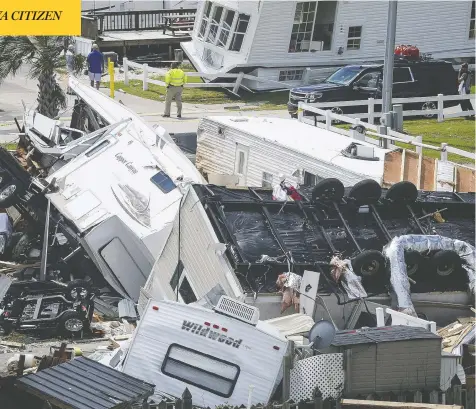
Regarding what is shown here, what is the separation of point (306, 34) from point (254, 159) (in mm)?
14107

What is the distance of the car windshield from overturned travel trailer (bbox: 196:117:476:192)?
7.02 meters

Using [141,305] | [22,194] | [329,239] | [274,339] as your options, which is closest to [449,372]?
[274,339]

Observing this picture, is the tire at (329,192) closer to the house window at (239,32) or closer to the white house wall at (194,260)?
the white house wall at (194,260)

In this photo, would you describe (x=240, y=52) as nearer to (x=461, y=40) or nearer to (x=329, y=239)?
(x=461, y=40)

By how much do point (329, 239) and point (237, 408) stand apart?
14.3ft

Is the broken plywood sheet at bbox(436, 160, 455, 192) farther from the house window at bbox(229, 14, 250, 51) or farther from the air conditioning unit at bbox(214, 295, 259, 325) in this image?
the house window at bbox(229, 14, 250, 51)

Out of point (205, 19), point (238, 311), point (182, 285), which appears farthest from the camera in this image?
point (205, 19)

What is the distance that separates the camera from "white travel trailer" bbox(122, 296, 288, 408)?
39.2ft

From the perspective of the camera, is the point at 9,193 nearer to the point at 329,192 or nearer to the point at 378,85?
the point at 329,192

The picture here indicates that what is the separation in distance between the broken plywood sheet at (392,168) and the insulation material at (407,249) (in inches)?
172

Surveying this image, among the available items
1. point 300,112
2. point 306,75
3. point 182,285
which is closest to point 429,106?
point 306,75

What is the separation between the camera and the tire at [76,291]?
668 inches

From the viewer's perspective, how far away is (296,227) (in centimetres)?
1563

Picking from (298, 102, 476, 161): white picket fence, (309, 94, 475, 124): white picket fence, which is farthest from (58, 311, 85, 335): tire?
(309, 94, 475, 124): white picket fence
